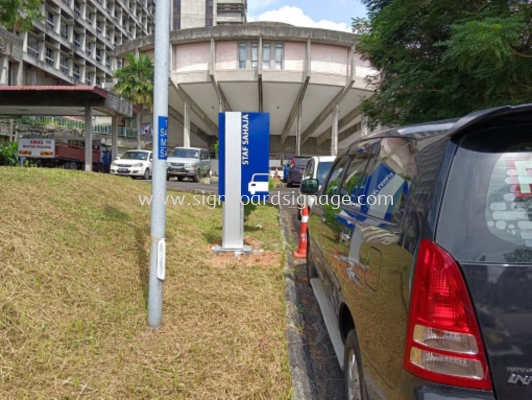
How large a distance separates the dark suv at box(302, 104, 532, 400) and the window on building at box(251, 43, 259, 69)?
108 ft

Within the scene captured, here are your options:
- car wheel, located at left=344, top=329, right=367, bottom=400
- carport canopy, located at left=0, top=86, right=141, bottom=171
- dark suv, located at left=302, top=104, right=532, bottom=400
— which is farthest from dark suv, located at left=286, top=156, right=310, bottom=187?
dark suv, located at left=302, top=104, right=532, bottom=400

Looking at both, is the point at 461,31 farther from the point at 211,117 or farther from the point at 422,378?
the point at 211,117

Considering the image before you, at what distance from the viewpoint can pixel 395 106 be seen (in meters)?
7.75

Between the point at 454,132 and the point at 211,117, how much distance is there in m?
44.0

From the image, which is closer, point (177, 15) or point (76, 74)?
point (76, 74)

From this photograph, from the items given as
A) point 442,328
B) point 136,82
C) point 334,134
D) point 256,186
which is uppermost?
point 136,82

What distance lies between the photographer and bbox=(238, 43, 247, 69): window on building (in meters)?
33.2

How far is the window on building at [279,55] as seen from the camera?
108 ft

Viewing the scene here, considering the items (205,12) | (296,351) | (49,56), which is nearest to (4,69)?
(49,56)

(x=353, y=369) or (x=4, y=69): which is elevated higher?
(x=4, y=69)

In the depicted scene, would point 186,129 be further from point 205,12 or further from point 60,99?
point 205,12

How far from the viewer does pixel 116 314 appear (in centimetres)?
351

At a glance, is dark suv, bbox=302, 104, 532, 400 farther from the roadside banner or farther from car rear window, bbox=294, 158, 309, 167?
the roadside banner

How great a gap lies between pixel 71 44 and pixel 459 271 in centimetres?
5354
